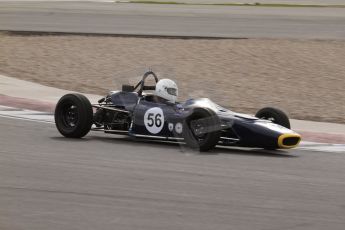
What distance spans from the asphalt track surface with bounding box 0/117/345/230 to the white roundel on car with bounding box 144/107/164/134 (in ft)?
0.83

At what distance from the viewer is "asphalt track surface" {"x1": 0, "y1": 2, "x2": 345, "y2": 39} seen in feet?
98.8

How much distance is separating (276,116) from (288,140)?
83 centimetres

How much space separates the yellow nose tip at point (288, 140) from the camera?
13.1m

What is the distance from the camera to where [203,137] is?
13.2 m

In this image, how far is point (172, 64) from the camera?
23516 mm

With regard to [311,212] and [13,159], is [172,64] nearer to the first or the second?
[13,159]

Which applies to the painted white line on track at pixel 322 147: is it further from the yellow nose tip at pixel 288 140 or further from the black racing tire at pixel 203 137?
the black racing tire at pixel 203 137

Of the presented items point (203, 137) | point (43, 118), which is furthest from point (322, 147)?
point (43, 118)

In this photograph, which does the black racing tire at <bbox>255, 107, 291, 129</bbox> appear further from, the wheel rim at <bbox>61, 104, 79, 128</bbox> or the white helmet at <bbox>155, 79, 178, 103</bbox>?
the wheel rim at <bbox>61, 104, 79, 128</bbox>

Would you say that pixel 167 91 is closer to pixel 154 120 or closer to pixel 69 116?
pixel 154 120

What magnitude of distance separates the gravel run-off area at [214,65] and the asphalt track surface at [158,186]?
451 centimetres

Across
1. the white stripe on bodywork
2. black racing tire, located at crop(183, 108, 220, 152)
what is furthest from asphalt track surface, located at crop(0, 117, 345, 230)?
the white stripe on bodywork

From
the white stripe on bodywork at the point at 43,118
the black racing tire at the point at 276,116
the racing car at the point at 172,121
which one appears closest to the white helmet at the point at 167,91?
the racing car at the point at 172,121

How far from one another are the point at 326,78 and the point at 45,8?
69.8 ft
